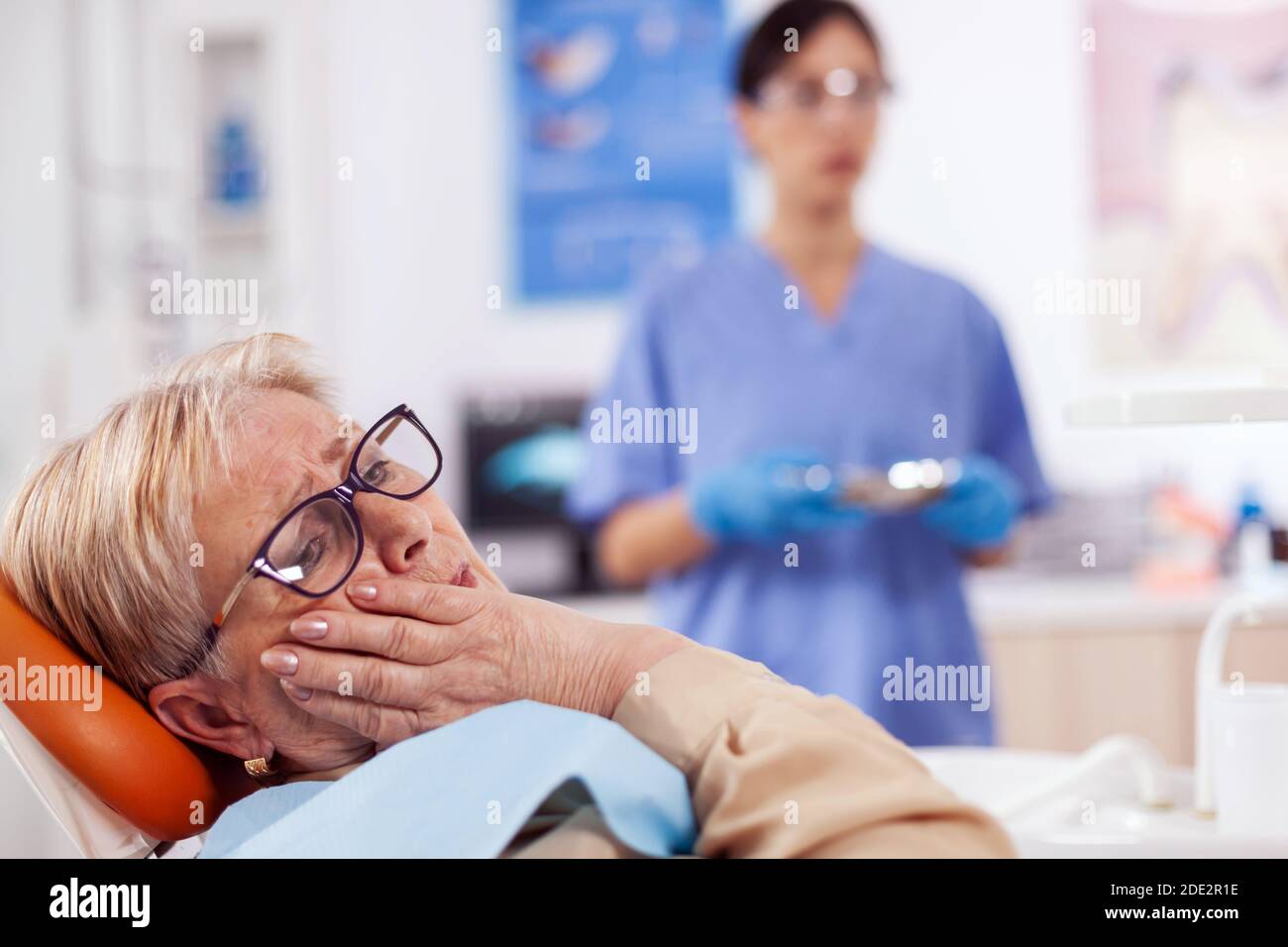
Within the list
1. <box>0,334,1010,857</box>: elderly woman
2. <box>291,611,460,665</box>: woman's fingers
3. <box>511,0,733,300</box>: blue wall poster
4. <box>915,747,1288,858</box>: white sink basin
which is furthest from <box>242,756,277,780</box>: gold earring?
<box>511,0,733,300</box>: blue wall poster

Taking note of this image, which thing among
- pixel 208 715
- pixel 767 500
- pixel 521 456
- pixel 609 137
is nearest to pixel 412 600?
pixel 208 715

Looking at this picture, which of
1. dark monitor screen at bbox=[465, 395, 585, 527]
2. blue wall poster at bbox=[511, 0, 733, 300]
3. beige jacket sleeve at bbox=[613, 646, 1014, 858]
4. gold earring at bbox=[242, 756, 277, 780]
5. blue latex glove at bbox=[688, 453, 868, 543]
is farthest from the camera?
blue wall poster at bbox=[511, 0, 733, 300]

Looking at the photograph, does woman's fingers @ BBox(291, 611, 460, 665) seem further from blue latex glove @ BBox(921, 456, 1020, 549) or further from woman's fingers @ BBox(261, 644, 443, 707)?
blue latex glove @ BBox(921, 456, 1020, 549)

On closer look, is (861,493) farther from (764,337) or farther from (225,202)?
(225,202)

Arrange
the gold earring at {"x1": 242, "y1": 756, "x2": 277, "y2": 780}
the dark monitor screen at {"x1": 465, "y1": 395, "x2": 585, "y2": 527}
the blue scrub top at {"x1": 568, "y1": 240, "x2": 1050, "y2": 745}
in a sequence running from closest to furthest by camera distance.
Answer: the gold earring at {"x1": 242, "y1": 756, "x2": 277, "y2": 780}
the blue scrub top at {"x1": 568, "y1": 240, "x2": 1050, "y2": 745}
the dark monitor screen at {"x1": 465, "y1": 395, "x2": 585, "y2": 527}

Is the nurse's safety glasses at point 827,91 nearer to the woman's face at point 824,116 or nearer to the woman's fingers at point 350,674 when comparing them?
the woman's face at point 824,116

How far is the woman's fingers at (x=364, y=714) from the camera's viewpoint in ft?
2.13

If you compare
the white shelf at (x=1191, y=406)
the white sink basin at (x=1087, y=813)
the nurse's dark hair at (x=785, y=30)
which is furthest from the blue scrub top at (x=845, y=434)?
the white shelf at (x=1191, y=406)

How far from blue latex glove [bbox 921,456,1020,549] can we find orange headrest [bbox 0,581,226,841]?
896 millimetres

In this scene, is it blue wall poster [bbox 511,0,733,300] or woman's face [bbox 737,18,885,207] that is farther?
blue wall poster [bbox 511,0,733,300]

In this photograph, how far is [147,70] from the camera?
7.86 ft

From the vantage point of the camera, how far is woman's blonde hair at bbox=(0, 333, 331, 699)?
26.0 inches

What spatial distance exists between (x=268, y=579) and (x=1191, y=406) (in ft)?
1.87

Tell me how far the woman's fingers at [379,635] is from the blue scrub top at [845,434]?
71cm
